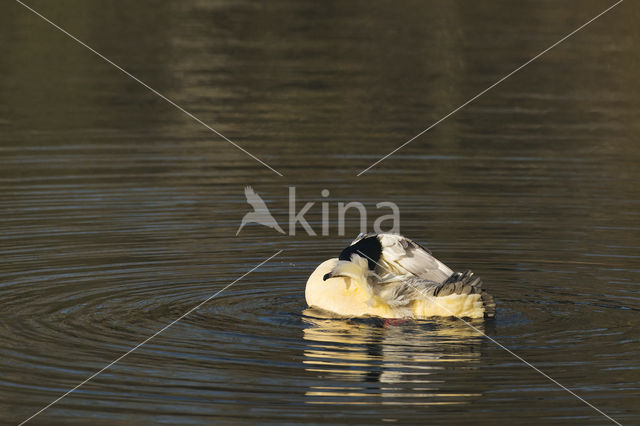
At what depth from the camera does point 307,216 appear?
13.2 metres

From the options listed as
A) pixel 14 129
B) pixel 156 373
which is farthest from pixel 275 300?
pixel 14 129

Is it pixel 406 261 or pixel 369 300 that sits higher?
pixel 406 261

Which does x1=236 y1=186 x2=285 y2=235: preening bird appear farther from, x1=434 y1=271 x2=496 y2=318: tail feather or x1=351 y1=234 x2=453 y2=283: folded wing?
x1=434 y1=271 x2=496 y2=318: tail feather

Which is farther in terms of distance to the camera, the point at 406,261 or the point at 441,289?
the point at 406,261

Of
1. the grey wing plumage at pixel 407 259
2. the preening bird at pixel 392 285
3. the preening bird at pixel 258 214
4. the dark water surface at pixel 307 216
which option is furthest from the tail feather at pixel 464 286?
the preening bird at pixel 258 214

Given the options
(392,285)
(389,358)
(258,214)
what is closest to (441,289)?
(392,285)

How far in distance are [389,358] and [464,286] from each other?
0.95 meters

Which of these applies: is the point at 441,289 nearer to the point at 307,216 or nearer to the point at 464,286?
the point at 464,286

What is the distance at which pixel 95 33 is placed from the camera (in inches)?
1105

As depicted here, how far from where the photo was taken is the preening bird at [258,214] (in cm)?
1293

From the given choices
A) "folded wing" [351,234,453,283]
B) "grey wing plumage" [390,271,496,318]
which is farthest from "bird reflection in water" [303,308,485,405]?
"folded wing" [351,234,453,283]

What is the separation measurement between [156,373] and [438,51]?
19299 millimetres

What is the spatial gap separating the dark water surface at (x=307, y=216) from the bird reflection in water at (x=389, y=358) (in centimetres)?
2

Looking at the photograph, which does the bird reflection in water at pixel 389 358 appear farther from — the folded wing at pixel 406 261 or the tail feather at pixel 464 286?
the folded wing at pixel 406 261
